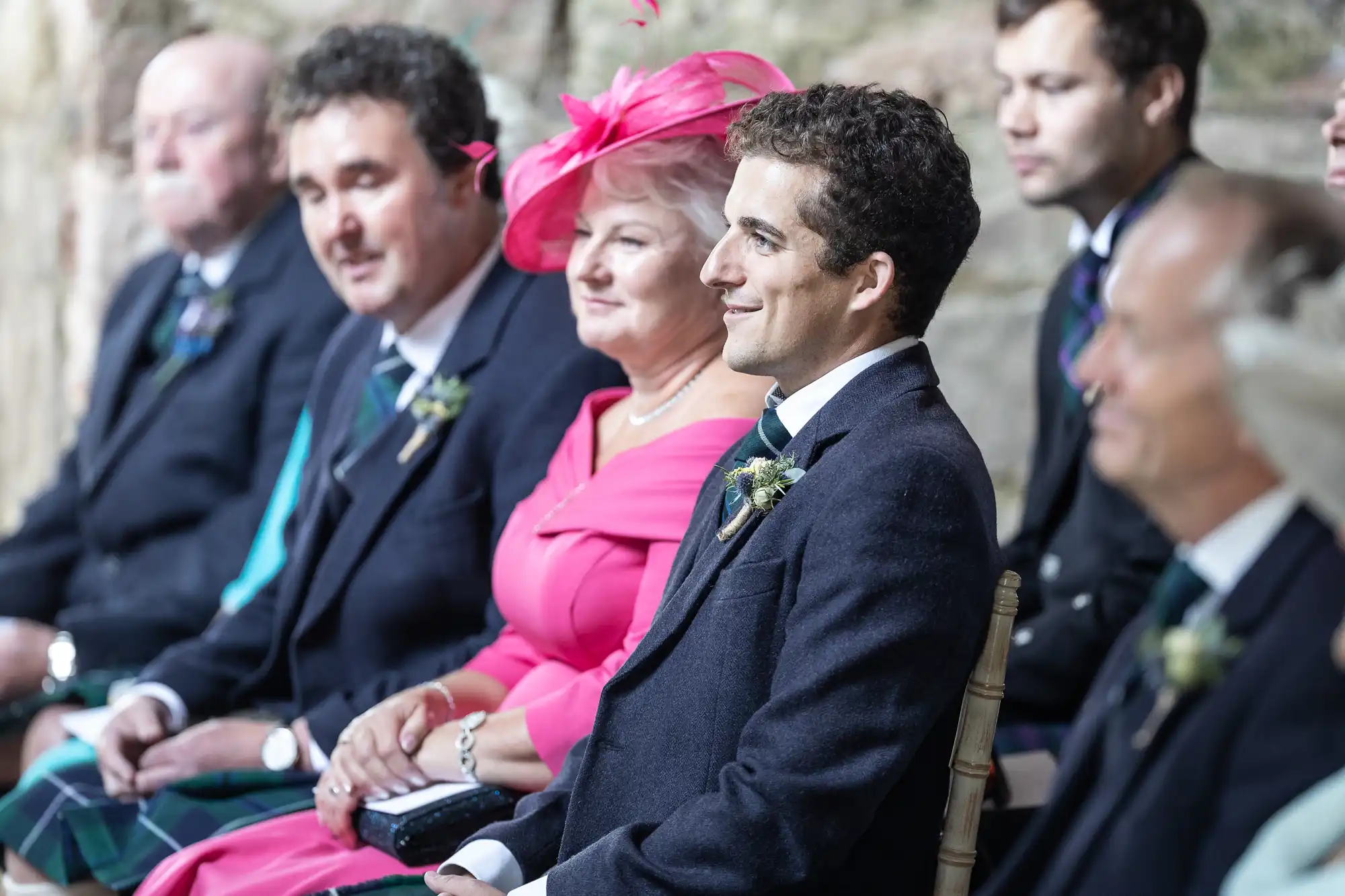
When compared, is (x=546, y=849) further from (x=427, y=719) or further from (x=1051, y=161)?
(x=1051, y=161)

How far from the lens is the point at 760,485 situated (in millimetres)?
1843

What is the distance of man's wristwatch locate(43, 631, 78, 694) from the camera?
3.41 m

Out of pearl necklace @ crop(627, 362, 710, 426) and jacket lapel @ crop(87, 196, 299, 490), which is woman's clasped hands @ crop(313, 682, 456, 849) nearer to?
pearl necklace @ crop(627, 362, 710, 426)

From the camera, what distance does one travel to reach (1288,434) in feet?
3.91

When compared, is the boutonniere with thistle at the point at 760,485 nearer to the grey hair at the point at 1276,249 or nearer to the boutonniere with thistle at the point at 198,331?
the grey hair at the point at 1276,249

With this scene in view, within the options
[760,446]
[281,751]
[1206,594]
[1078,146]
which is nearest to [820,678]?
[760,446]

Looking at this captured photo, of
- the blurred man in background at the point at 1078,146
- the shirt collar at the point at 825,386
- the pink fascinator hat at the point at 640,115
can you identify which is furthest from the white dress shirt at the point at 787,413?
the blurred man in background at the point at 1078,146

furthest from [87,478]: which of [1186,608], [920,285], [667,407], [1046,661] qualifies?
[1186,608]

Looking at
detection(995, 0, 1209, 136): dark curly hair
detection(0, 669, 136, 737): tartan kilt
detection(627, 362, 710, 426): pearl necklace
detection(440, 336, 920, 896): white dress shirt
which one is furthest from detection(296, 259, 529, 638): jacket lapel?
detection(995, 0, 1209, 136): dark curly hair

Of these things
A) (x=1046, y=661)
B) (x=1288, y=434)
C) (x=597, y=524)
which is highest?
(x=1288, y=434)

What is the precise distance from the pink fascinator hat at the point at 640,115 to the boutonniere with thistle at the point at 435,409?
356 millimetres

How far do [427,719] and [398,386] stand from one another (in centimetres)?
73

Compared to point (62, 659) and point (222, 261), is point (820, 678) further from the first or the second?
point (222, 261)

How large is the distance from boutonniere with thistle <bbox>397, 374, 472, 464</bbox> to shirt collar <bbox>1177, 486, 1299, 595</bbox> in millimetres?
1676
